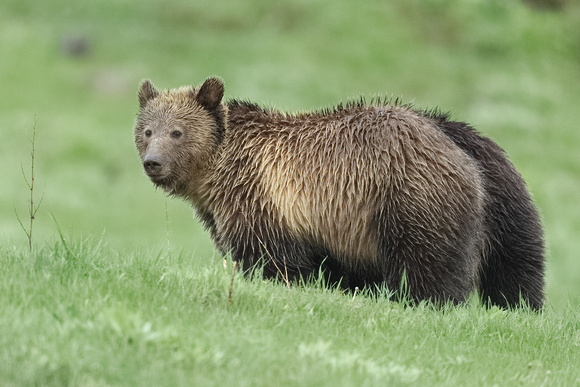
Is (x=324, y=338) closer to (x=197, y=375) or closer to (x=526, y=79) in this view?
(x=197, y=375)

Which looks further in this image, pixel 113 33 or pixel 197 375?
pixel 113 33

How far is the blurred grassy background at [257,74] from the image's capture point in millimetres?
22625

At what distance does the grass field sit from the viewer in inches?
210

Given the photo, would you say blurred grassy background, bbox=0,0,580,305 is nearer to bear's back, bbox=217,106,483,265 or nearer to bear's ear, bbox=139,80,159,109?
bear's ear, bbox=139,80,159,109

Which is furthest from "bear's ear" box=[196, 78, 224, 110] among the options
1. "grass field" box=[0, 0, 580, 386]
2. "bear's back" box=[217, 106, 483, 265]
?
"grass field" box=[0, 0, 580, 386]

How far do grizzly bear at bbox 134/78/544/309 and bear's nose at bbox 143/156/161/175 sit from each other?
0.04ft

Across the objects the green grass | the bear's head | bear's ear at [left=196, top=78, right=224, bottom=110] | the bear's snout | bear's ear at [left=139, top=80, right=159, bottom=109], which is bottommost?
the green grass

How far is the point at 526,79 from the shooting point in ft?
87.8

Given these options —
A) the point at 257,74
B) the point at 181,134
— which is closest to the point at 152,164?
the point at 181,134

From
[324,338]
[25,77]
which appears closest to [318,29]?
[25,77]

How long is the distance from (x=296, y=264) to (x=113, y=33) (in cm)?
2124

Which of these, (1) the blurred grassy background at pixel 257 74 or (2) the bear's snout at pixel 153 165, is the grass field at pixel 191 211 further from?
(2) the bear's snout at pixel 153 165

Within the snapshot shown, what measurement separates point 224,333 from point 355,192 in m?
2.82

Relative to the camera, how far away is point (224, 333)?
5.69 m
